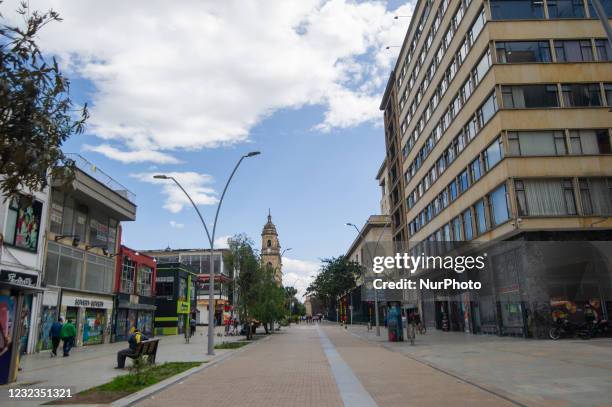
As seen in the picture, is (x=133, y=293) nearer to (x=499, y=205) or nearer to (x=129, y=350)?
(x=129, y=350)

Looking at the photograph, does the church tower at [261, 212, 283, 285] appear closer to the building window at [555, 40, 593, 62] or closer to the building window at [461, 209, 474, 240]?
the building window at [461, 209, 474, 240]

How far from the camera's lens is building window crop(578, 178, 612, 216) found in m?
27.0

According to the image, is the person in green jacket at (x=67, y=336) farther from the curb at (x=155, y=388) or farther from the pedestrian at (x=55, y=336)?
the curb at (x=155, y=388)

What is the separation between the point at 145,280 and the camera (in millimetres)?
43094

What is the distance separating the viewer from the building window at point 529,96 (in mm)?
28812

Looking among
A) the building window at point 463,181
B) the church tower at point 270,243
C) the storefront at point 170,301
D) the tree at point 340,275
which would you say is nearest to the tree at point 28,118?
the building window at point 463,181

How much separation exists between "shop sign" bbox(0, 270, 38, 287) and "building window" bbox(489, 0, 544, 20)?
30.6 m

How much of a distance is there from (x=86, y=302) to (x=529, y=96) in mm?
30631

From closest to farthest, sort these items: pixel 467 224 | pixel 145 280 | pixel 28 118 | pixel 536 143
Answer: pixel 28 118 → pixel 536 143 → pixel 467 224 → pixel 145 280

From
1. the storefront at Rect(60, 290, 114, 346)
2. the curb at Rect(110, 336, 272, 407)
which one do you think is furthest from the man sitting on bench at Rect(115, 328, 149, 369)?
the storefront at Rect(60, 290, 114, 346)

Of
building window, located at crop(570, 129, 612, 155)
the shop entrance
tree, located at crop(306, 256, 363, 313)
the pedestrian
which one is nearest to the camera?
the pedestrian

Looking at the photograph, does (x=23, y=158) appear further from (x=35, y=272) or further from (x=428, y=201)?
(x=428, y=201)

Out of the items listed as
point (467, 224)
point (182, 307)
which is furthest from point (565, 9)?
point (182, 307)

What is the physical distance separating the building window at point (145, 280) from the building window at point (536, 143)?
31.3 metres
